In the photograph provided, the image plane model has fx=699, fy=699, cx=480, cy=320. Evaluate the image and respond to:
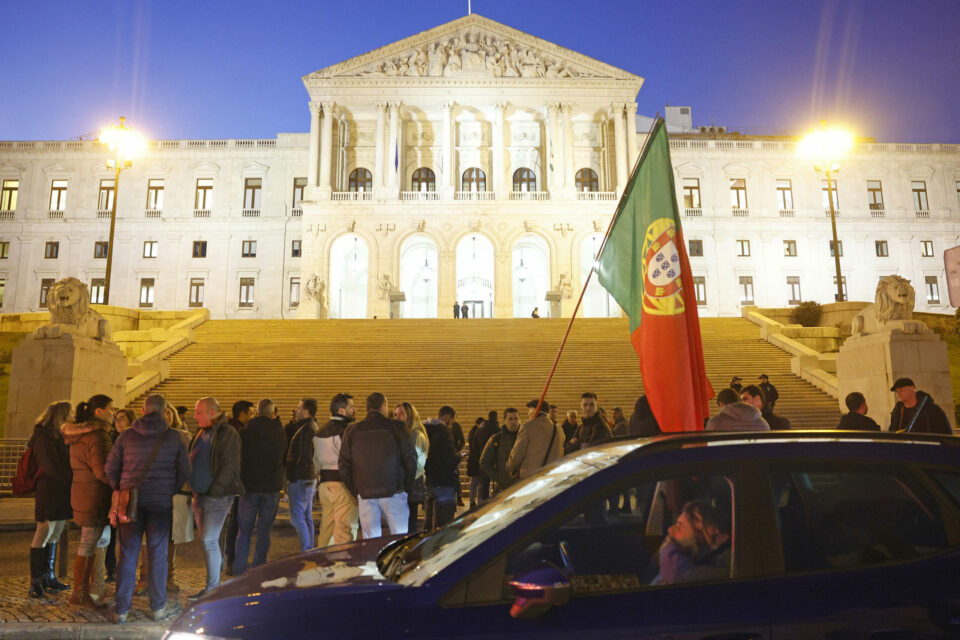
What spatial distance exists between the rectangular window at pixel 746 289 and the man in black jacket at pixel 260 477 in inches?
1616

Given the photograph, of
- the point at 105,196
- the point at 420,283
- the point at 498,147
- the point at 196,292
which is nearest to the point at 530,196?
the point at 498,147

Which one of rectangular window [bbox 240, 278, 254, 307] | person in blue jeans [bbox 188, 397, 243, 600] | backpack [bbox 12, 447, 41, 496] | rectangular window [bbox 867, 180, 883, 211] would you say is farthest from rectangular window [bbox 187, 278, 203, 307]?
rectangular window [bbox 867, 180, 883, 211]

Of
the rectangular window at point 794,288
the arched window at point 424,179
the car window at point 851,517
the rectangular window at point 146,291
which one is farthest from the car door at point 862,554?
the rectangular window at point 146,291

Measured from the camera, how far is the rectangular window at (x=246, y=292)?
143 ft

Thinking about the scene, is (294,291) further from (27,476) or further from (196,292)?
(27,476)

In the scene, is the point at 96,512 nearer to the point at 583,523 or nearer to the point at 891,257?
the point at 583,523

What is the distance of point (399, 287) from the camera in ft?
129

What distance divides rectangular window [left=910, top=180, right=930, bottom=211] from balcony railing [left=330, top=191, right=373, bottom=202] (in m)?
35.2

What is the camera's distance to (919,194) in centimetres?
4588

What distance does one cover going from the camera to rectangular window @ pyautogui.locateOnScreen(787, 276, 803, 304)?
43.5m

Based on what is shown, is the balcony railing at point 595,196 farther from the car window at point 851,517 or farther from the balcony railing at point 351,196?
the car window at point 851,517

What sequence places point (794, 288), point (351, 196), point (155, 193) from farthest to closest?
point (155, 193) < point (794, 288) < point (351, 196)

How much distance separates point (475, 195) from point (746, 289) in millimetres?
18123

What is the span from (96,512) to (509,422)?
14.7ft
